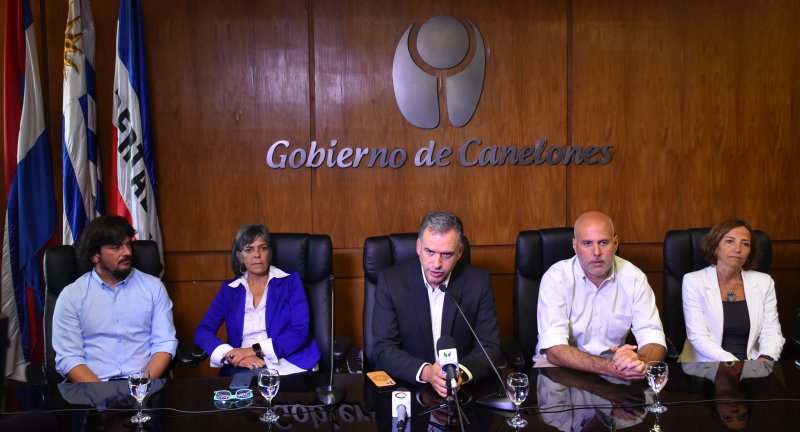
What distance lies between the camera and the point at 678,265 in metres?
3.41

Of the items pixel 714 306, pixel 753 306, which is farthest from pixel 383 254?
pixel 753 306

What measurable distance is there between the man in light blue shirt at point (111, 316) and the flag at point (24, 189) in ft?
2.38

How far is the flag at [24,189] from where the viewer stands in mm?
3527

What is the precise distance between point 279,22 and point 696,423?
3030mm

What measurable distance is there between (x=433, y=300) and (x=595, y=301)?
772 mm

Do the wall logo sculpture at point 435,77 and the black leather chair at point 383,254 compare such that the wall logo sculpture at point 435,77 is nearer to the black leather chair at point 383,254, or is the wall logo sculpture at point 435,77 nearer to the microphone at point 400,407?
the black leather chair at point 383,254

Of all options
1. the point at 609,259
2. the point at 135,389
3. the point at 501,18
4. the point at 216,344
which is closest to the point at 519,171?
the point at 501,18

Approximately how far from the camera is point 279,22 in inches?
154

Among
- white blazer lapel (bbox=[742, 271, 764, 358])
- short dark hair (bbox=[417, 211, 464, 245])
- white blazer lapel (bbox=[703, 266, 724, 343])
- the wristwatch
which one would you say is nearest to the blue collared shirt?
the wristwatch

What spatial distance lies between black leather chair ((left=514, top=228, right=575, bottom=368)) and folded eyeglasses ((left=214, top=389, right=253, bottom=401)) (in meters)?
1.52

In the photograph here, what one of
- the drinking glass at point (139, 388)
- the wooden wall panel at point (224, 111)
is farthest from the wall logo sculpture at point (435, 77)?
the drinking glass at point (139, 388)

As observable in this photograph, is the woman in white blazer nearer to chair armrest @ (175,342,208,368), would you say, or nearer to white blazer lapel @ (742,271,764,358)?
white blazer lapel @ (742,271,764,358)

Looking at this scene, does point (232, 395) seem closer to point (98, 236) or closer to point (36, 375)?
point (36, 375)

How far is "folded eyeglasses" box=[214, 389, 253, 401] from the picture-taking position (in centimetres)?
214
